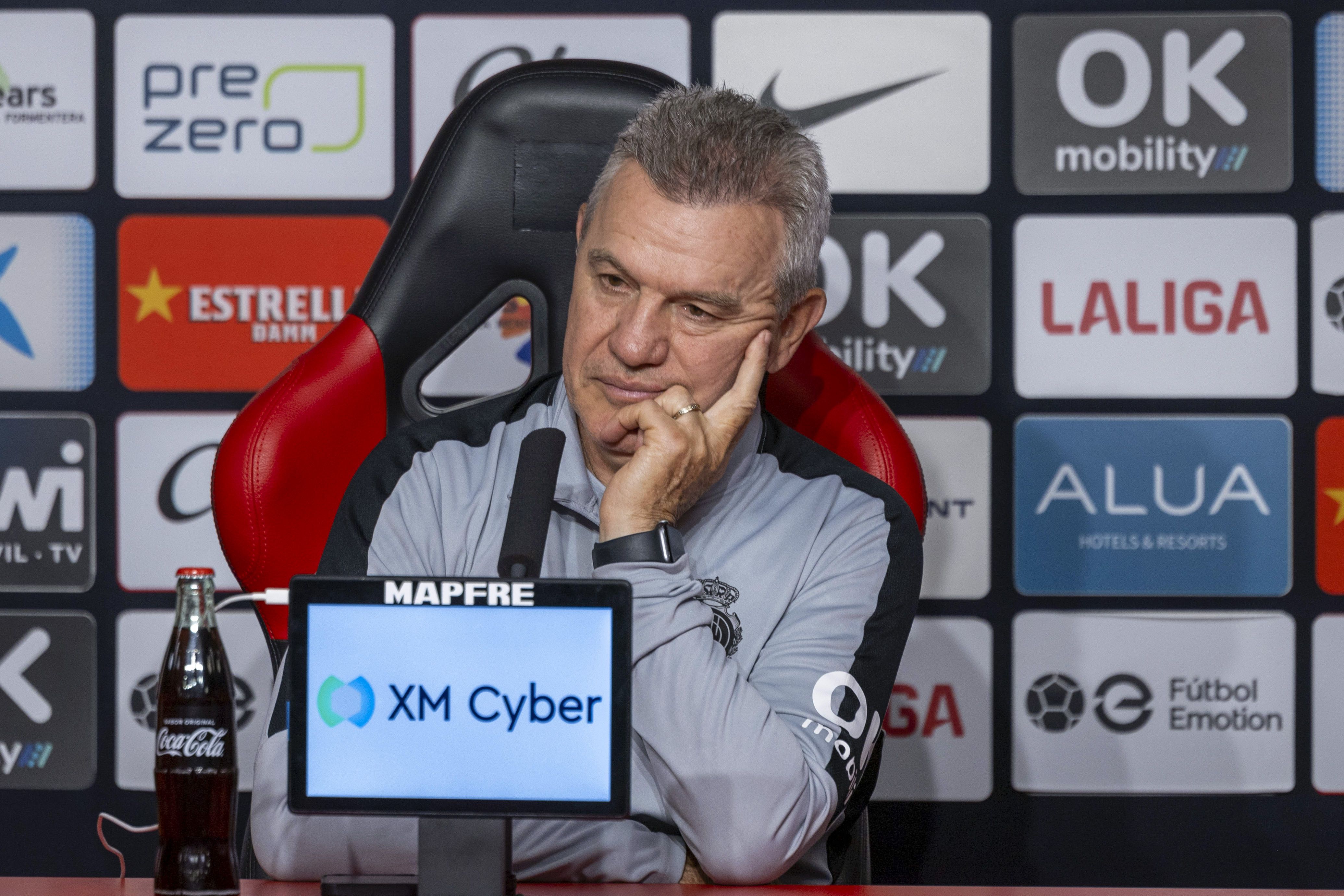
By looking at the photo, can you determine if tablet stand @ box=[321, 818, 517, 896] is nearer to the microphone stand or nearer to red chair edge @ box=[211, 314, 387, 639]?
the microphone stand

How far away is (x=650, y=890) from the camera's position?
A: 79cm

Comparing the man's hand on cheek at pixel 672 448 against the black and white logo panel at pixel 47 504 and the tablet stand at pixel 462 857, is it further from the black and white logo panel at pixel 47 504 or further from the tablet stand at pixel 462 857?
the black and white logo panel at pixel 47 504

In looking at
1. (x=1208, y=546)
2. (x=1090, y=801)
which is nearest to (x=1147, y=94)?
(x=1208, y=546)

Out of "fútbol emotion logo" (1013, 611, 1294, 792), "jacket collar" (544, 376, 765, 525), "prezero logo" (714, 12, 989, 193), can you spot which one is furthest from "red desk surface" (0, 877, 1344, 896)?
"prezero logo" (714, 12, 989, 193)

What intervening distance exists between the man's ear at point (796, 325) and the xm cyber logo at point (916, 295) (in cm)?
72

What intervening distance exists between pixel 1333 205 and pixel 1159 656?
777 mm

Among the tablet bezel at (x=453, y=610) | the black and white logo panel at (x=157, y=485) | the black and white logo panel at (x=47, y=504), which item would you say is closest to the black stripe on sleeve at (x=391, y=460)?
the tablet bezel at (x=453, y=610)

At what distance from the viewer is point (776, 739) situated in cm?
89

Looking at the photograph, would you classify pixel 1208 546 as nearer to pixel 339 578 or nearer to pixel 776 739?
pixel 776 739

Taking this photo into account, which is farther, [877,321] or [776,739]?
[877,321]

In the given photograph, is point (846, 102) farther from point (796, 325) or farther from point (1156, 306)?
point (796, 325)

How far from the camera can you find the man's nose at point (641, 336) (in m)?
1.06

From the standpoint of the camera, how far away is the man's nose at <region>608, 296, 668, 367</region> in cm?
106

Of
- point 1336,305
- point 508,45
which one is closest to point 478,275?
point 508,45
